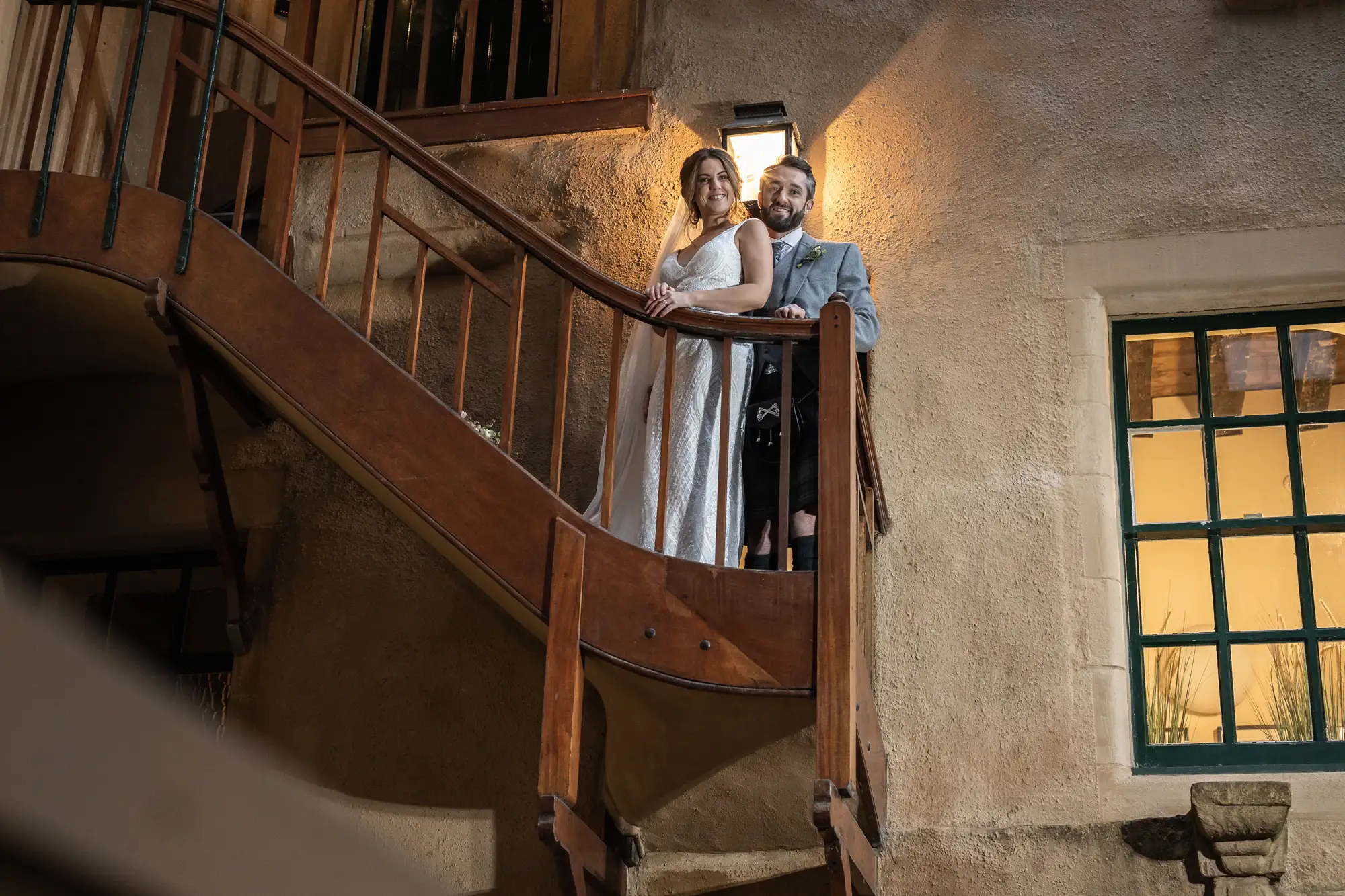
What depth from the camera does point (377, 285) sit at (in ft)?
19.9

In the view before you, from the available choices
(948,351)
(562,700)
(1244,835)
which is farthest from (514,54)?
(1244,835)

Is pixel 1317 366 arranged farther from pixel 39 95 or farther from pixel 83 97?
pixel 39 95

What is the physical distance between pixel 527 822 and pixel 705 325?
5.95 feet

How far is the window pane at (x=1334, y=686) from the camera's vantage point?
189 inches

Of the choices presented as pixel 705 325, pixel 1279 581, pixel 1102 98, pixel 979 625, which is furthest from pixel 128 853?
pixel 1102 98

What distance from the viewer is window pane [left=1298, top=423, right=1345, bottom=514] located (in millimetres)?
5074

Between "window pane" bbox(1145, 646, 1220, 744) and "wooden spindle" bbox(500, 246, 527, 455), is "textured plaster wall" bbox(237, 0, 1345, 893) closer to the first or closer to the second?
"window pane" bbox(1145, 646, 1220, 744)

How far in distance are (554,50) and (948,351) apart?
2007 mm

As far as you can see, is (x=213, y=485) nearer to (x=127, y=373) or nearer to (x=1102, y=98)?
(x=127, y=373)

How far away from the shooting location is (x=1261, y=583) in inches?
199

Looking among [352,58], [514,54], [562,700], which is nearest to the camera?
[562,700]

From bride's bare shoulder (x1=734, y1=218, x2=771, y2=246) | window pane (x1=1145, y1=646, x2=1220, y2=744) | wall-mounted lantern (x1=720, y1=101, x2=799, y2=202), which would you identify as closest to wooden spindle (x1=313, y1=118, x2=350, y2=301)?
bride's bare shoulder (x1=734, y1=218, x2=771, y2=246)

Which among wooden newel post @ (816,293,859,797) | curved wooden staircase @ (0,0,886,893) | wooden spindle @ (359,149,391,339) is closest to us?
wooden newel post @ (816,293,859,797)

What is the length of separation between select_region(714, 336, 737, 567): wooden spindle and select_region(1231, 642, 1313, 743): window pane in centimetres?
176
